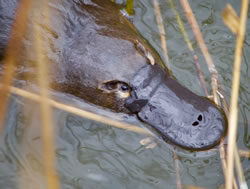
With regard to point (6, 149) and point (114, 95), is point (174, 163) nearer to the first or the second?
point (114, 95)

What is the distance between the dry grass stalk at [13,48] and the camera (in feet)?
7.88

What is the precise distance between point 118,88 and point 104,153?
472mm

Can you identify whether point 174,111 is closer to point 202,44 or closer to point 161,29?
point 202,44

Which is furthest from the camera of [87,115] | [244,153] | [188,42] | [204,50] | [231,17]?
[188,42]

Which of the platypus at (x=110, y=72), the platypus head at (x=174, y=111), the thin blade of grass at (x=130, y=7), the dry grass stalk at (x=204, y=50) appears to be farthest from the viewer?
the thin blade of grass at (x=130, y=7)

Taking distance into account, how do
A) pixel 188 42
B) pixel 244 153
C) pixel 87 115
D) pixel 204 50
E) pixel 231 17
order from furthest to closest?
pixel 188 42 → pixel 204 50 → pixel 87 115 → pixel 244 153 → pixel 231 17

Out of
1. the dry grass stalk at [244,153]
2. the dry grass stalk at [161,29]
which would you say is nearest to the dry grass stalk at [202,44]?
the dry grass stalk at [161,29]

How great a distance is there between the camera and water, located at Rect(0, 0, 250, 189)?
7.94 feet

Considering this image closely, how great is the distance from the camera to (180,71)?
2.85 metres

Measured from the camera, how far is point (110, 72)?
2367 millimetres

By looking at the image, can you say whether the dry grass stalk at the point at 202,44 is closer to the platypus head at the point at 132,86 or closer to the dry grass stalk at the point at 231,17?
the platypus head at the point at 132,86

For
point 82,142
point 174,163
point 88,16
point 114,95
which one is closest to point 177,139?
point 174,163

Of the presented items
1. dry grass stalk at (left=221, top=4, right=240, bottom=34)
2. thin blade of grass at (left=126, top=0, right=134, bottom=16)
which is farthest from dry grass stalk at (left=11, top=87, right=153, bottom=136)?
thin blade of grass at (left=126, top=0, right=134, bottom=16)

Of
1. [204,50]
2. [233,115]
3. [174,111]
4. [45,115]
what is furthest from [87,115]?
[204,50]
